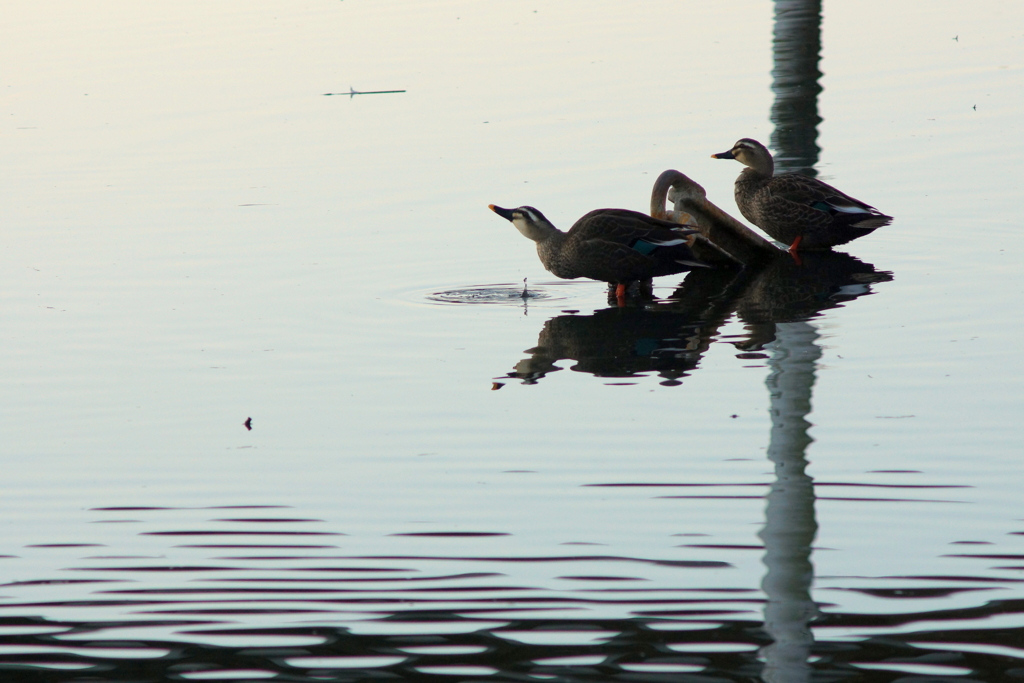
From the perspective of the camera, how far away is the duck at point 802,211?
9.75 m

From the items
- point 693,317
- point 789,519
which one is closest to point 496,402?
point 693,317

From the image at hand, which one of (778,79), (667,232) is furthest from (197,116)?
(667,232)

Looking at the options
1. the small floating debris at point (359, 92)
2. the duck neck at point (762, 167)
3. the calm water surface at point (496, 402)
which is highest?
the small floating debris at point (359, 92)

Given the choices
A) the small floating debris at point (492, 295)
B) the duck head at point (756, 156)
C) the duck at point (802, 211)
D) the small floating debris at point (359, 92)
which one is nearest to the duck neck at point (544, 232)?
the small floating debris at point (492, 295)

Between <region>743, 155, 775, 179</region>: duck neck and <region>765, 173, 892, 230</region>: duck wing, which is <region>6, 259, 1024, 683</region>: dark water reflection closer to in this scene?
<region>765, 173, 892, 230</region>: duck wing

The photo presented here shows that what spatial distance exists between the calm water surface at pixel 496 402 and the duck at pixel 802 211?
31cm

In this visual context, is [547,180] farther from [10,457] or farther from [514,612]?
[514,612]

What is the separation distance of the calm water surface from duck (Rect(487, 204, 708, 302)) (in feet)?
0.87

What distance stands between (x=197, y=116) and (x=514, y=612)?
1235 centimetres

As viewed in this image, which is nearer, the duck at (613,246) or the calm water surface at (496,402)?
the calm water surface at (496,402)

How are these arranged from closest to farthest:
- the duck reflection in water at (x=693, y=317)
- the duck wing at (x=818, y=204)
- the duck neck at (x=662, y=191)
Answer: the duck reflection in water at (x=693, y=317) → the duck wing at (x=818, y=204) → the duck neck at (x=662, y=191)

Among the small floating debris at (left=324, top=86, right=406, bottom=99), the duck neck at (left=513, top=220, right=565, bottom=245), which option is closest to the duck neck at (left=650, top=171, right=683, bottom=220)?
the duck neck at (left=513, top=220, right=565, bottom=245)

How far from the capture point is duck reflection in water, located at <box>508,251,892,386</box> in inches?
295

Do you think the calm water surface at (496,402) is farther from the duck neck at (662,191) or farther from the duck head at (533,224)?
the duck neck at (662,191)
